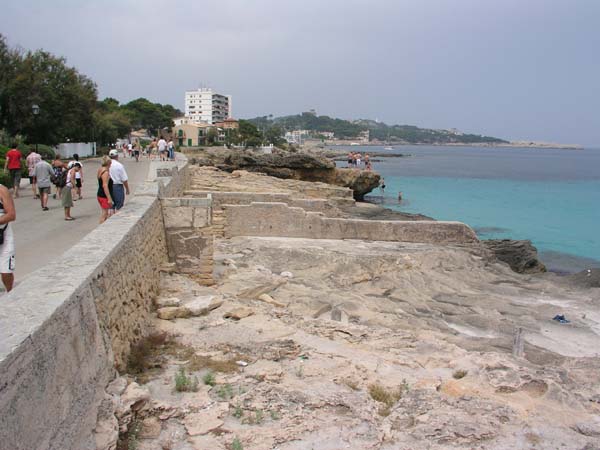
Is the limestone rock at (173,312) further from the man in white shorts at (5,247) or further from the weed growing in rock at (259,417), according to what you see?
the weed growing in rock at (259,417)

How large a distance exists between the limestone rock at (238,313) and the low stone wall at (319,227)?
6.56 m

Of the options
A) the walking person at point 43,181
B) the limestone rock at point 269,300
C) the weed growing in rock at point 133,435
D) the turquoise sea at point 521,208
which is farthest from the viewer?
the turquoise sea at point 521,208

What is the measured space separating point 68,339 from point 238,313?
3497mm

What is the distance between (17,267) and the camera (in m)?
6.97

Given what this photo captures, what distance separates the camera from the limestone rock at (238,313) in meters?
6.51

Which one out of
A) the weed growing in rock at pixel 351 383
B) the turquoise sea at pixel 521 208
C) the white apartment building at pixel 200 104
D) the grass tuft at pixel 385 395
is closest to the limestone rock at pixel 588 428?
the grass tuft at pixel 385 395

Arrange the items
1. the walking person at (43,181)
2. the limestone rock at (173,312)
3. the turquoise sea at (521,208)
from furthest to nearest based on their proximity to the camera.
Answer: the turquoise sea at (521,208), the walking person at (43,181), the limestone rock at (173,312)

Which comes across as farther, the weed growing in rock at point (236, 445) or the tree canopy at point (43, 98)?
the tree canopy at point (43, 98)

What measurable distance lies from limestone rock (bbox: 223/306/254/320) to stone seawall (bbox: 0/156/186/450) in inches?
51.5

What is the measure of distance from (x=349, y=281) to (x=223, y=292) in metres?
3.52

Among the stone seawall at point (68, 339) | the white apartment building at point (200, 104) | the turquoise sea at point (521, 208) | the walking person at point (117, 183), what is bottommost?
the turquoise sea at point (521, 208)

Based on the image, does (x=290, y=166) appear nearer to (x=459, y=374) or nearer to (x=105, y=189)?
(x=105, y=189)

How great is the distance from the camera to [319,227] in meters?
13.6

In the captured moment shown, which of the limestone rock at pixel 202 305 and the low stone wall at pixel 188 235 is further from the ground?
the low stone wall at pixel 188 235
